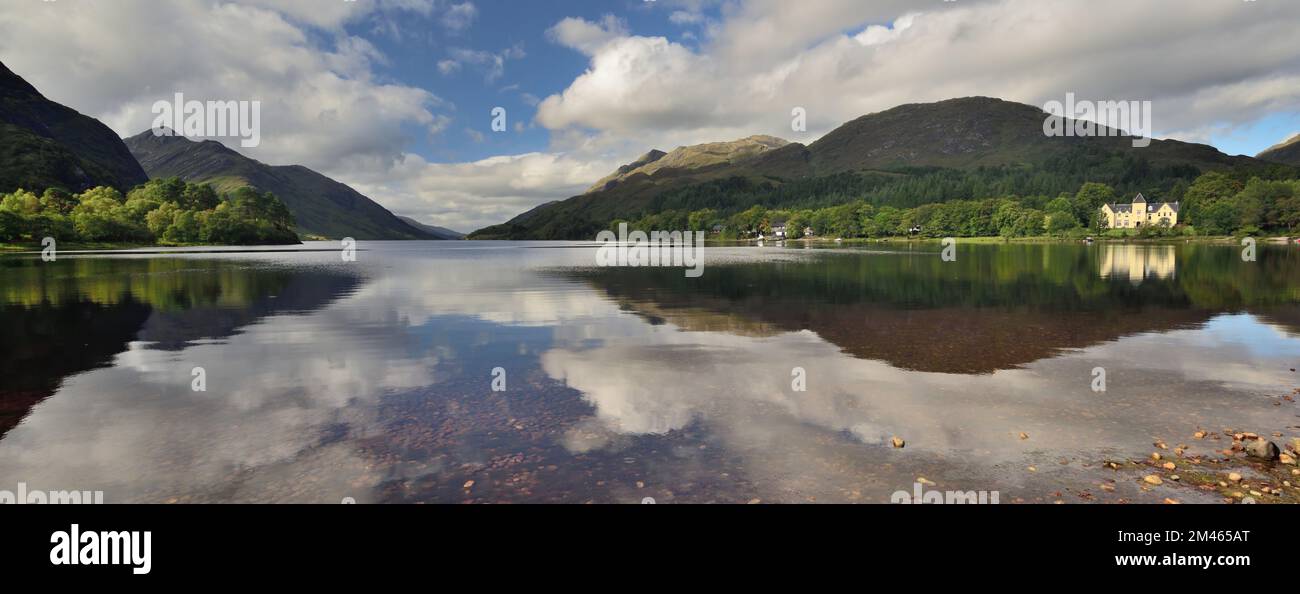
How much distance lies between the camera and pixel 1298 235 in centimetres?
17712

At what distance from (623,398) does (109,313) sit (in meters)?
40.6

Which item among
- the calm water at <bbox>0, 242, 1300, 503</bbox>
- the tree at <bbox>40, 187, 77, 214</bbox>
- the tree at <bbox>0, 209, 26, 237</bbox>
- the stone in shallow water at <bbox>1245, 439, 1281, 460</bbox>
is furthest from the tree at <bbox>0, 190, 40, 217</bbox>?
the stone in shallow water at <bbox>1245, 439, 1281, 460</bbox>

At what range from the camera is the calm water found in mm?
12758

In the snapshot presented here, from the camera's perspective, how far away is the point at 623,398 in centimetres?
1934

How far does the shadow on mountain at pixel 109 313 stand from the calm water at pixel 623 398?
291 millimetres

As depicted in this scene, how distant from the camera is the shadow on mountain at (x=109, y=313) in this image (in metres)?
23.9
